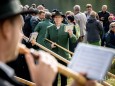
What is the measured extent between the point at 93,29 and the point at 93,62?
8979 millimetres

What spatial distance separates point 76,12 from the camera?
13008 millimetres

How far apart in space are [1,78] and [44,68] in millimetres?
298

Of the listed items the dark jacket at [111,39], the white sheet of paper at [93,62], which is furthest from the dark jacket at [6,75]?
the dark jacket at [111,39]

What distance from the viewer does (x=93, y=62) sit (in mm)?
2131

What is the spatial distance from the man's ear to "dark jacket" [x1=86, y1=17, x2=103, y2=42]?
9372mm

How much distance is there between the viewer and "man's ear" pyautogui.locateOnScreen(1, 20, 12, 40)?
1686mm

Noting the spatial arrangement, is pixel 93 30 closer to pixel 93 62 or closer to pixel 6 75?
pixel 93 62

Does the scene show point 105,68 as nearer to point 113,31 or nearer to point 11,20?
point 11,20

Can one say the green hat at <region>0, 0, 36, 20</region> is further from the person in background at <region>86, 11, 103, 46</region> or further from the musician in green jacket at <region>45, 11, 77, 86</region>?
the person in background at <region>86, 11, 103, 46</region>

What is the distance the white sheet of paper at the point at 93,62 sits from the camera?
82.4 inches

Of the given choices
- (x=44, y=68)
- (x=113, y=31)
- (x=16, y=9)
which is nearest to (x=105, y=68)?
(x=44, y=68)

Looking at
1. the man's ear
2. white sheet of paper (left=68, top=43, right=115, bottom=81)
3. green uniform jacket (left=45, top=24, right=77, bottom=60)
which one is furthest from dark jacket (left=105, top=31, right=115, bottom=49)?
the man's ear

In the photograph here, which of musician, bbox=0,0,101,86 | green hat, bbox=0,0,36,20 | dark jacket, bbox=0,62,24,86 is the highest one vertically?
green hat, bbox=0,0,36,20

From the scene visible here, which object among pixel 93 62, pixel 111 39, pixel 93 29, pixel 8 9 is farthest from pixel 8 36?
pixel 93 29
